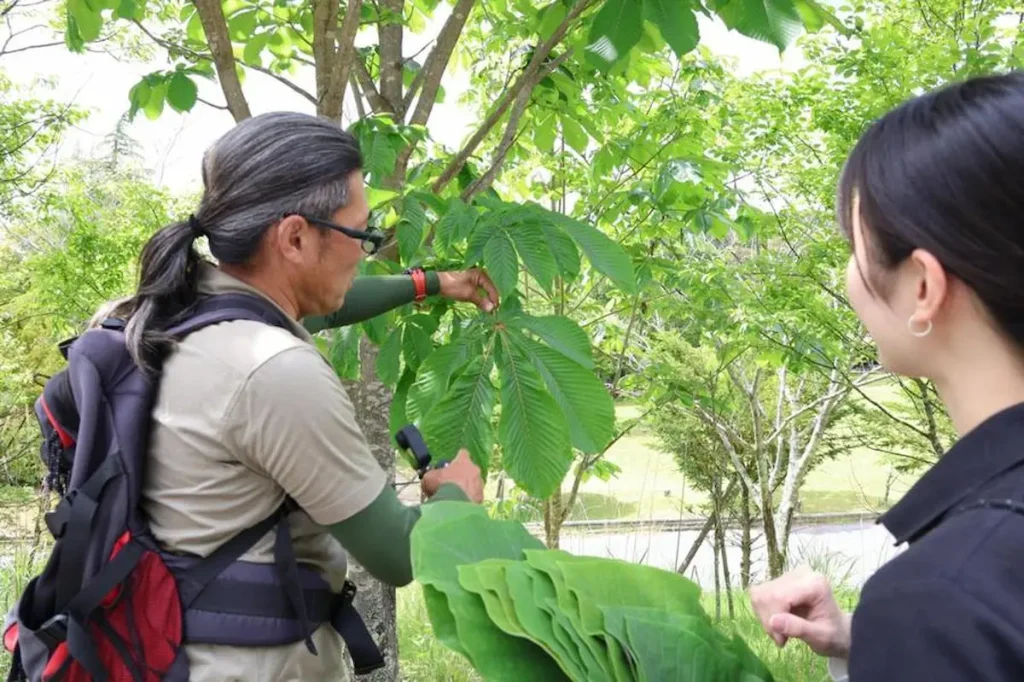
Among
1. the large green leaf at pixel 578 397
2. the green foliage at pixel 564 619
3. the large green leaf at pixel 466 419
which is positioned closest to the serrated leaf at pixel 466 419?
the large green leaf at pixel 466 419

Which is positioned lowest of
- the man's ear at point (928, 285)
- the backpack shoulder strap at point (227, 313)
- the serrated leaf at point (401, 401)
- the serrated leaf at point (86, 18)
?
the serrated leaf at point (401, 401)

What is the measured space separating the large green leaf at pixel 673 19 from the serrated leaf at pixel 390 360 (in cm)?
96

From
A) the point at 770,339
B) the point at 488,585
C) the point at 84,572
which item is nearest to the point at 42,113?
the point at 770,339

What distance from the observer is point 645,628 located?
649 mm

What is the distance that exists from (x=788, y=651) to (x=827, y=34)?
3.64m

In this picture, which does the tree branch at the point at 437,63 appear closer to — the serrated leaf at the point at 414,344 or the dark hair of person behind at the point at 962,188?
the serrated leaf at the point at 414,344

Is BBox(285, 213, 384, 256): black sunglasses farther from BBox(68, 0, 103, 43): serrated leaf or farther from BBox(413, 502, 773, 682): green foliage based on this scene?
BBox(68, 0, 103, 43): serrated leaf

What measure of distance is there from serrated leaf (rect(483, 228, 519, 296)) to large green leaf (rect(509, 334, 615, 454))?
0.14 meters

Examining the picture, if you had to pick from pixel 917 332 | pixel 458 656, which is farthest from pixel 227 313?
pixel 458 656

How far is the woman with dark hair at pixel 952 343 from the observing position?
53 centimetres

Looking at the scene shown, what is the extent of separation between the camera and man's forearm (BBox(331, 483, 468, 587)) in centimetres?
135

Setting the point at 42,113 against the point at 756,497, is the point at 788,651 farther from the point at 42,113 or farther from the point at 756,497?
the point at 42,113

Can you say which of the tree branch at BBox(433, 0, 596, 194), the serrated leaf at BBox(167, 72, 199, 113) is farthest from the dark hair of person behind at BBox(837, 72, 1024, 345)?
the serrated leaf at BBox(167, 72, 199, 113)

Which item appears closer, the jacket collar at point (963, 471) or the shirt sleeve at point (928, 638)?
the shirt sleeve at point (928, 638)
